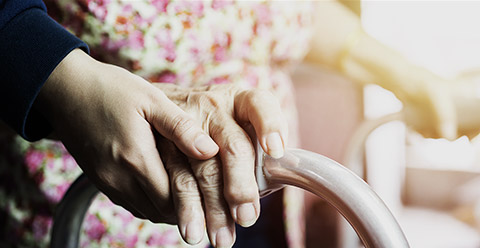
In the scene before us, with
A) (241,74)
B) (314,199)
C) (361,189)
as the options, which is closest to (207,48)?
(241,74)

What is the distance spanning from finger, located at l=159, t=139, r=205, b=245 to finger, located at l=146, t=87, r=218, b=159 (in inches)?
0.7

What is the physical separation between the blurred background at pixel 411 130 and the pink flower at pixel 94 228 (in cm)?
39

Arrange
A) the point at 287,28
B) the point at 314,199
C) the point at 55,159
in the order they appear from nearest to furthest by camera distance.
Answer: the point at 55,159 < the point at 287,28 < the point at 314,199

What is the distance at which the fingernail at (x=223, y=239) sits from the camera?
1.06ft

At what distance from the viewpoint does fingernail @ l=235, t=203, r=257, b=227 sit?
31 cm

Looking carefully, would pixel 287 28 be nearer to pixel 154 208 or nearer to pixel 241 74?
pixel 241 74

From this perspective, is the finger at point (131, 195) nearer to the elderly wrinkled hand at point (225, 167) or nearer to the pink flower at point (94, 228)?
the elderly wrinkled hand at point (225, 167)

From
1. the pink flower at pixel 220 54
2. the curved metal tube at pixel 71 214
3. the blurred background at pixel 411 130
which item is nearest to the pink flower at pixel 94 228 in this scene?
the curved metal tube at pixel 71 214

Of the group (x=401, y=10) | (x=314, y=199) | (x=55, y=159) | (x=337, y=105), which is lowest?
(x=314, y=199)

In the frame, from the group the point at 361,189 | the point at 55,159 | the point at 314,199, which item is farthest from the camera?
the point at 314,199

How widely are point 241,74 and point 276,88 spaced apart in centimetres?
10

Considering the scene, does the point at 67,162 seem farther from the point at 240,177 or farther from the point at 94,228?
the point at 240,177

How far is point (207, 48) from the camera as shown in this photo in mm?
575

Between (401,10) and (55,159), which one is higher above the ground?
(55,159)
